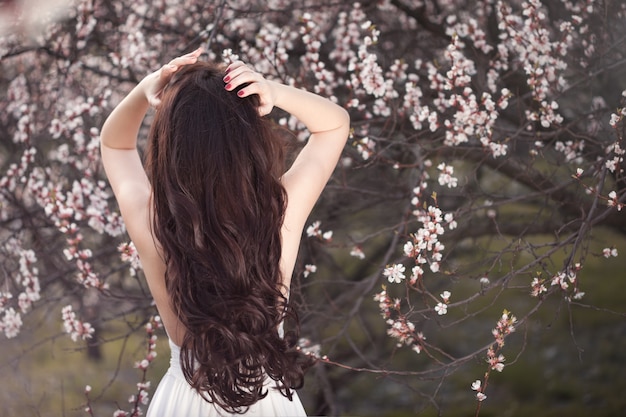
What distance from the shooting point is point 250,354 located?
1.65 m

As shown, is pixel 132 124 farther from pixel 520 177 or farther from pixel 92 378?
pixel 92 378

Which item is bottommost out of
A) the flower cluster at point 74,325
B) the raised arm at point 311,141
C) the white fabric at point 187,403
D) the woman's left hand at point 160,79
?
the flower cluster at point 74,325

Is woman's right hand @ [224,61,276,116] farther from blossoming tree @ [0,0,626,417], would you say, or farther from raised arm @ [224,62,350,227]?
blossoming tree @ [0,0,626,417]

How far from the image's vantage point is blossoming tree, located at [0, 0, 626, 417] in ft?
9.92

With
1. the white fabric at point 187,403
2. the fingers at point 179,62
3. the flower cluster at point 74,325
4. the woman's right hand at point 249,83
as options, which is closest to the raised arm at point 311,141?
the woman's right hand at point 249,83

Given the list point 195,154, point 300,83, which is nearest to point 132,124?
point 195,154

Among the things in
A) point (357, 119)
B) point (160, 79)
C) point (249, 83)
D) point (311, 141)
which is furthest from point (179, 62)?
point (357, 119)

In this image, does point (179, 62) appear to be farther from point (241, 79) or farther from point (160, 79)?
point (241, 79)

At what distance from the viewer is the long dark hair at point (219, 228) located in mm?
1553

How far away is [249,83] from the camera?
165 cm

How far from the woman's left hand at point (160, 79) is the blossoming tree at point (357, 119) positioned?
3.72 feet

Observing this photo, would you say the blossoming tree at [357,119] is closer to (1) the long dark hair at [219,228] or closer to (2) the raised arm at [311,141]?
(2) the raised arm at [311,141]

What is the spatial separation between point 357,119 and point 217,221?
2.30 m

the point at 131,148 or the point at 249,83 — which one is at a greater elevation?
the point at 249,83
